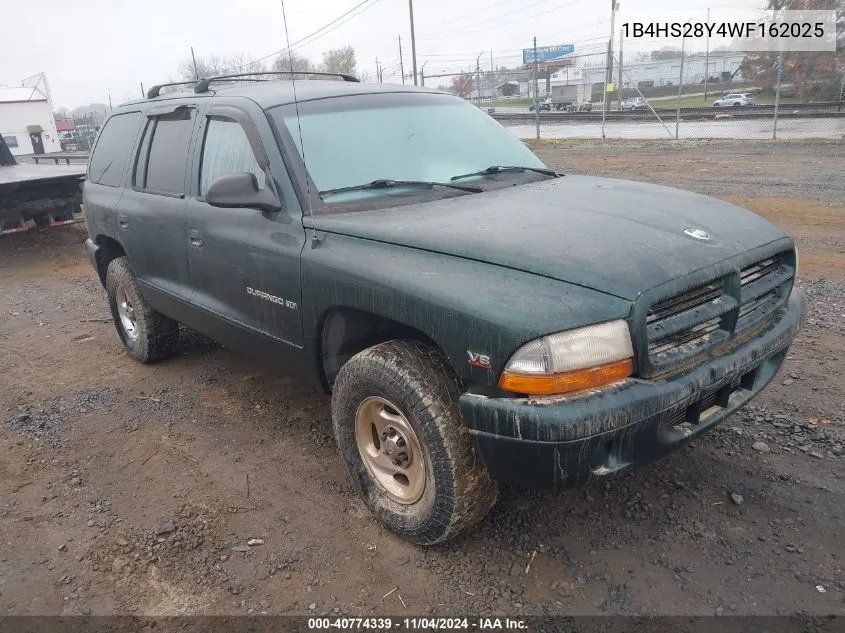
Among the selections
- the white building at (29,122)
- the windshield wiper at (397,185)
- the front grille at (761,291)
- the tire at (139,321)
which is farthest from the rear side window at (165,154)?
the white building at (29,122)

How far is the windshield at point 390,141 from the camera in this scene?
3.28 metres

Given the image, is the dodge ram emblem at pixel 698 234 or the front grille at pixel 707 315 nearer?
the front grille at pixel 707 315

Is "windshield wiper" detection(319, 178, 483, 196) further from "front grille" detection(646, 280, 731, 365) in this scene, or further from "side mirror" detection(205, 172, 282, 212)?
"front grille" detection(646, 280, 731, 365)

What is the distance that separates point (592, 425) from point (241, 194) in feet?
6.22

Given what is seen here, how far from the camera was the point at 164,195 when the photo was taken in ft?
13.4

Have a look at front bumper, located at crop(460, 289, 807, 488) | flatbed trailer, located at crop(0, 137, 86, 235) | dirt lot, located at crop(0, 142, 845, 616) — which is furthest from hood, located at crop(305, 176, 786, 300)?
flatbed trailer, located at crop(0, 137, 86, 235)

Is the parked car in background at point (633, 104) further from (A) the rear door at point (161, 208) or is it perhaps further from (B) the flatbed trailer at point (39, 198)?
(A) the rear door at point (161, 208)

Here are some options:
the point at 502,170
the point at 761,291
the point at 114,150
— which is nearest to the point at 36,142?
the point at 114,150

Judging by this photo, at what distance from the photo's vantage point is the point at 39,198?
9.91 metres

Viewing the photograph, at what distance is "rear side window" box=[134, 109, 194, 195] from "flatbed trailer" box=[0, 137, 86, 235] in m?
6.08

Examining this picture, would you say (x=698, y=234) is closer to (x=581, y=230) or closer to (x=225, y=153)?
(x=581, y=230)

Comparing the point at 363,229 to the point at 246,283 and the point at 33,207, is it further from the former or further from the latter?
the point at 33,207

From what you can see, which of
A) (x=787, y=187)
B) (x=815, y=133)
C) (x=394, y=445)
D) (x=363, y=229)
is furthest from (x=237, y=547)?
(x=815, y=133)

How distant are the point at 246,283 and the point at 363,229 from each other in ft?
2.95
